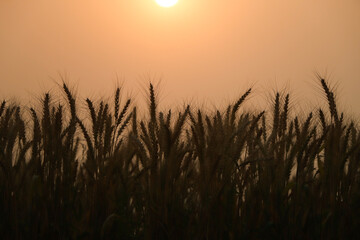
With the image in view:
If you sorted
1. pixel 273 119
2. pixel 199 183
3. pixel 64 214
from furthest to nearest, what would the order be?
pixel 273 119 → pixel 64 214 → pixel 199 183

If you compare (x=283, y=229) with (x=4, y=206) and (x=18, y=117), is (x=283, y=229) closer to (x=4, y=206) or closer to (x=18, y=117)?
(x=4, y=206)

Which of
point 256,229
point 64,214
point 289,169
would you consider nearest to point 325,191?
point 289,169

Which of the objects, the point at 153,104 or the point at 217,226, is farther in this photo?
the point at 153,104

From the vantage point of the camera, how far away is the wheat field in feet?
4.75

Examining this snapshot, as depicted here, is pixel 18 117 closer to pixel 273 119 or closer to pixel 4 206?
pixel 4 206

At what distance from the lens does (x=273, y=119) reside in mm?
1916

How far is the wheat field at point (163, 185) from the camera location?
4.75 feet

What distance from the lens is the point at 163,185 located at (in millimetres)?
1440

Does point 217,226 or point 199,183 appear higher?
point 199,183

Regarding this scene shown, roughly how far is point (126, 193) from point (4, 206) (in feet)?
1.33

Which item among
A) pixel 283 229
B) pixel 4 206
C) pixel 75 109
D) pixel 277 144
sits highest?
pixel 75 109

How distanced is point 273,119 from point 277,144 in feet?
0.69

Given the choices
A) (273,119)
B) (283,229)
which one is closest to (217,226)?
(283,229)

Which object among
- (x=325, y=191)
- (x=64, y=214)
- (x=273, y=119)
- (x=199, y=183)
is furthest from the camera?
(x=273, y=119)
